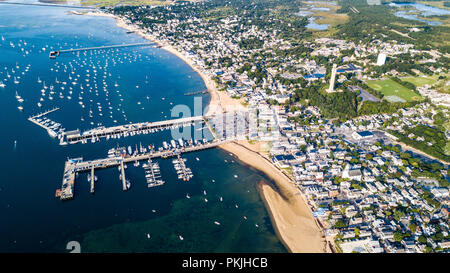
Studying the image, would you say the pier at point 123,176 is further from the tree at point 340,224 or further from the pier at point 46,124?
the tree at point 340,224

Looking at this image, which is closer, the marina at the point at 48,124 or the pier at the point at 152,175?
the pier at the point at 152,175

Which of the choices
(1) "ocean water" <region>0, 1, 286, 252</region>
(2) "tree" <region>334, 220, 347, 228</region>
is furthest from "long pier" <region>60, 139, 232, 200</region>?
(2) "tree" <region>334, 220, 347, 228</region>

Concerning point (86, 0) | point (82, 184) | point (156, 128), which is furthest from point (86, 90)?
point (86, 0)

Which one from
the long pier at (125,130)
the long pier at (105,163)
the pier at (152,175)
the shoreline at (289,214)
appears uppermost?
the long pier at (125,130)

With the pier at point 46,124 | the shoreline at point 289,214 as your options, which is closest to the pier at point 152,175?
the shoreline at point 289,214

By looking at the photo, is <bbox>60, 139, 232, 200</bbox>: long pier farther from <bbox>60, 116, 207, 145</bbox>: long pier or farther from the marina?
the marina

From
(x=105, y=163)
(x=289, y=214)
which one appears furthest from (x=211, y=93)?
(x=289, y=214)

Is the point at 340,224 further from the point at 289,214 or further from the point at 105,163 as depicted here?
the point at 105,163
